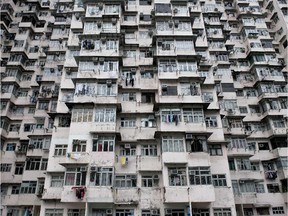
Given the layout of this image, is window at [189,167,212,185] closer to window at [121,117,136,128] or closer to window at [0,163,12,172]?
window at [121,117,136,128]

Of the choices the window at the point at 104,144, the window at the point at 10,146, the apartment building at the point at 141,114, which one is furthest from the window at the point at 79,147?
the window at the point at 10,146

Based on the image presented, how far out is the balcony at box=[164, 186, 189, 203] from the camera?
20.6m

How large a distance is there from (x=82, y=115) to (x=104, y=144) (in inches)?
137

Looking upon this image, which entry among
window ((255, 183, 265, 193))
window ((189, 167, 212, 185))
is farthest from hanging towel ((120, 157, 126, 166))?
window ((255, 183, 265, 193))

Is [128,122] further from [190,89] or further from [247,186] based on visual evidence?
[247,186]

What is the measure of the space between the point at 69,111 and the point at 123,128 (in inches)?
217

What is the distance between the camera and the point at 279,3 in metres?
39.7

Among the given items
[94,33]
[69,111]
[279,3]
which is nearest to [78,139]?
[69,111]

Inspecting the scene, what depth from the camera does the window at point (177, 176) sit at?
21453 mm

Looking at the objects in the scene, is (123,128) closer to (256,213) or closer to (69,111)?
(69,111)

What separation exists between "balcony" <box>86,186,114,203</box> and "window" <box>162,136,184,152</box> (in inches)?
225

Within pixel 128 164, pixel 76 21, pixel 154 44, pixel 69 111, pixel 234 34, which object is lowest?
pixel 128 164

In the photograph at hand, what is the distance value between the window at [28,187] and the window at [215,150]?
17286mm

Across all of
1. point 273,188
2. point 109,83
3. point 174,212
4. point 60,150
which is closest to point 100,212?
point 174,212
